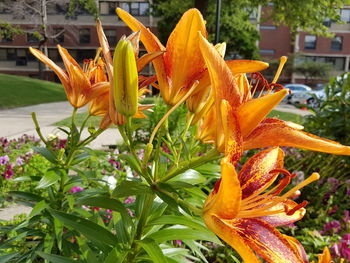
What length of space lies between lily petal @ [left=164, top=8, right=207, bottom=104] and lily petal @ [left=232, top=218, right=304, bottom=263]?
0.23 meters

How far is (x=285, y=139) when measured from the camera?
1.56ft

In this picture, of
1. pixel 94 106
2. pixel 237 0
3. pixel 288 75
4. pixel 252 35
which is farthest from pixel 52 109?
pixel 288 75

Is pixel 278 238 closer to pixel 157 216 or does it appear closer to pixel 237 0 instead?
pixel 157 216

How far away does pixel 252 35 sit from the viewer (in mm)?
17672

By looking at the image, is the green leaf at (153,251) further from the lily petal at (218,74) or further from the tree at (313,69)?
the tree at (313,69)

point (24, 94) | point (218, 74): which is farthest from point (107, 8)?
point (218, 74)

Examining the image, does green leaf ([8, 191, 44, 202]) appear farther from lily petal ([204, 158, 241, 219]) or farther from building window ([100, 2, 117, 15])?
building window ([100, 2, 117, 15])

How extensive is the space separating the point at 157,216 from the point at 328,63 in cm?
2690

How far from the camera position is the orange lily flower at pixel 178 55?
0.54 meters

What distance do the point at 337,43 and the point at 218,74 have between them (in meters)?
28.0

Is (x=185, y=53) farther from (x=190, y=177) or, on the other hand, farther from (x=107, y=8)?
(x=107, y=8)

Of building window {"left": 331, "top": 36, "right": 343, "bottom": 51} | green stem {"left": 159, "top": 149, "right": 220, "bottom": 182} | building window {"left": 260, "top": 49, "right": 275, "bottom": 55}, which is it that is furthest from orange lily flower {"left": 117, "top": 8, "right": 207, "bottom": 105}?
building window {"left": 331, "top": 36, "right": 343, "bottom": 51}

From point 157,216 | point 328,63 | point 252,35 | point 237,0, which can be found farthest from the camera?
point 328,63

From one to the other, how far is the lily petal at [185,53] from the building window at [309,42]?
2706cm
